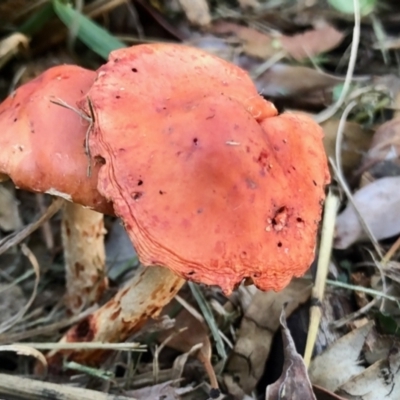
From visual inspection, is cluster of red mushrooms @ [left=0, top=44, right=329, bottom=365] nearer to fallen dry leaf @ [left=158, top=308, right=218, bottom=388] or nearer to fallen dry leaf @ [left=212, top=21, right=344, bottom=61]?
fallen dry leaf @ [left=158, top=308, right=218, bottom=388]

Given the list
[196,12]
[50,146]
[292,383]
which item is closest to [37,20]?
[196,12]

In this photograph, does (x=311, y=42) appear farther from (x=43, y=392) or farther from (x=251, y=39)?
(x=43, y=392)

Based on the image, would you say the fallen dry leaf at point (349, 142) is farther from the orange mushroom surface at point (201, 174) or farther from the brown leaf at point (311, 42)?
the orange mushroom surface at point (201, 174)

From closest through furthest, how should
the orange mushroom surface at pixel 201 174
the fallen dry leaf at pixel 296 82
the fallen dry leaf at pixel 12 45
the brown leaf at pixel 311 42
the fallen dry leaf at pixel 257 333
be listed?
the orange mushroom surface at pixel 201 174 → the fallen dry leaf at pixel 257 333 → the fallen dry leaf at pixel 12 45 → the fallen dry leaf at pixel 296 82 → the brown leaf at pixel 311 42

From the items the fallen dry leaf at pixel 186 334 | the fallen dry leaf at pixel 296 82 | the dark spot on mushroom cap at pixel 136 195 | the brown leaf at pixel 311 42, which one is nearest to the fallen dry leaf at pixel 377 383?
the fallen dry leaf at pixel 186 334

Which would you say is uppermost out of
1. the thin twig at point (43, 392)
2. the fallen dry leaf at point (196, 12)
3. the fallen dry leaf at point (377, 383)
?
the fallen dry leaf at point (196, 12)

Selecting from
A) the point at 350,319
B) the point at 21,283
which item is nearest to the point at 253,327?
the point at 350,319

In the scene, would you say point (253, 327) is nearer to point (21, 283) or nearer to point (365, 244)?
point (365, 244)
